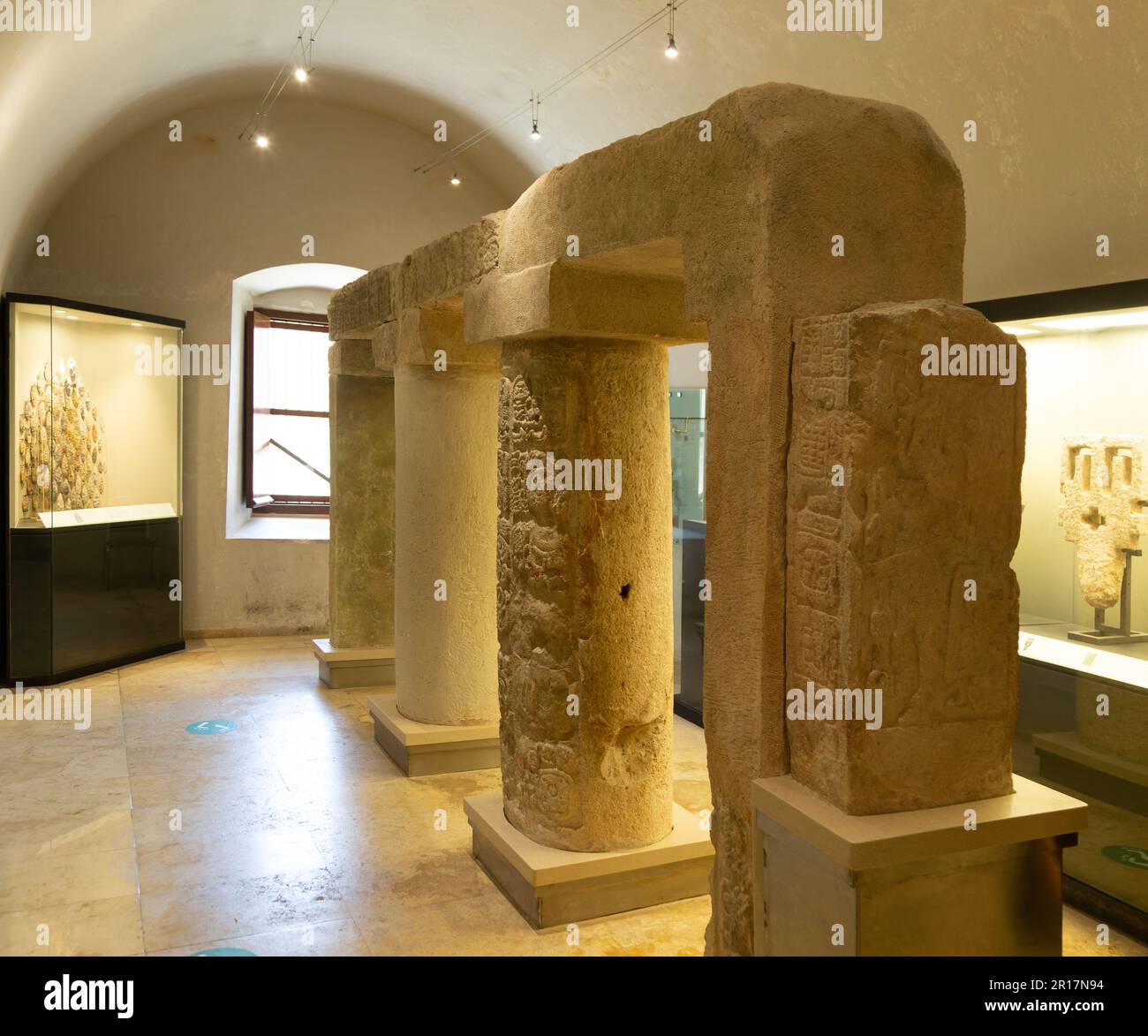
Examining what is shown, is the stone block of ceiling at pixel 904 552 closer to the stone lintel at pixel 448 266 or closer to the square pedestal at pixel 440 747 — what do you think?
the stone lintel at pixel 448 266

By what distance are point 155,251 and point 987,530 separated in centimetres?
823

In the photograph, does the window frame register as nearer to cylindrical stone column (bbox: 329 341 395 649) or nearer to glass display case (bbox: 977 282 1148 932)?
cylindrical stone column (bbox: 329 341 395 649)

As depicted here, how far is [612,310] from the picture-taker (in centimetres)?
396

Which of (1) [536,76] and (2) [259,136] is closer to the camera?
(1) [536,76]

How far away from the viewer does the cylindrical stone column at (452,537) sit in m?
5.74

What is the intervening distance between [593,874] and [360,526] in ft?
13.9

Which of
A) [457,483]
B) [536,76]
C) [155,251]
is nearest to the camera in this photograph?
[457,483]

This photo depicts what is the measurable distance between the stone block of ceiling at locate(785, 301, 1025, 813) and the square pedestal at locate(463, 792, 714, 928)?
1.56 meters

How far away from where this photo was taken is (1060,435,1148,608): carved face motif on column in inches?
168

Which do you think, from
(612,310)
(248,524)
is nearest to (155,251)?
(248,524)

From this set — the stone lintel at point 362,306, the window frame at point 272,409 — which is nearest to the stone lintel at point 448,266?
the stone lintel at point 362,306

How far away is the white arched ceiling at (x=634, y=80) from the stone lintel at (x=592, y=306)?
178 cm

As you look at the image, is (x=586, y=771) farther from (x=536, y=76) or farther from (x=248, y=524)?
(x=248, y=524)

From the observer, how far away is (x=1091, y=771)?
4164mm
